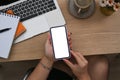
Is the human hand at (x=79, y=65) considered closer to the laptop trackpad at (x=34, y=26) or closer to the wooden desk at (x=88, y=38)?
the wooden desk at (x=88, y=38)

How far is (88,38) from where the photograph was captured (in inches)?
40.8

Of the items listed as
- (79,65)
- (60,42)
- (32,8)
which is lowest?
(79,65)

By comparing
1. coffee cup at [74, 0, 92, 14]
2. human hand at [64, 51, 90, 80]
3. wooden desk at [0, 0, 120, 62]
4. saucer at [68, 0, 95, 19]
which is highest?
coffee cup at [74, 0, 92, 14]

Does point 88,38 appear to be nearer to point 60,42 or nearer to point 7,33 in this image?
point 60,42

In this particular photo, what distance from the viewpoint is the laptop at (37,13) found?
1050 millimetres

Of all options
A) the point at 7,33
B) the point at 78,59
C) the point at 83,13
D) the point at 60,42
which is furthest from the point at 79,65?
the point at 7,33

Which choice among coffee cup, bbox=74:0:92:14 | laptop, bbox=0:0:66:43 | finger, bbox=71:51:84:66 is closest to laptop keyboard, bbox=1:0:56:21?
laptop, bbox=0:0:66:43

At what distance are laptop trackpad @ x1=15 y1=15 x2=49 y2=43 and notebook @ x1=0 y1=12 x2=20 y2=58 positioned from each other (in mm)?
46

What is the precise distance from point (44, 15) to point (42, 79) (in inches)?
12.2

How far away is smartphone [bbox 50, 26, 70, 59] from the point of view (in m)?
0.97

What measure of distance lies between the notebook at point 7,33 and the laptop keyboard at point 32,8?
39 millimetres

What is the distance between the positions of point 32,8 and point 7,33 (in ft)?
0.56

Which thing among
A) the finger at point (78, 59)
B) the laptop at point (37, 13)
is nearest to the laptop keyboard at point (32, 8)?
the laptop at point (37, 13)

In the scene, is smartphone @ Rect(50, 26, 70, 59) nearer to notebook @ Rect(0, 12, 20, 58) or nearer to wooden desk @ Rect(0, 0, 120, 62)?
wooden desk @ Rect(0, 0, 120, 62)
